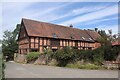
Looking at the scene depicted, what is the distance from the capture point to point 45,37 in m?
35.5

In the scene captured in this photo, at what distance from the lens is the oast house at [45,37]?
34.0 metres

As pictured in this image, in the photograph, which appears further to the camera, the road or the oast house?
the oast house

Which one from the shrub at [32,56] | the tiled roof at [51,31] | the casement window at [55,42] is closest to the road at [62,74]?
the shrub at [32,56]

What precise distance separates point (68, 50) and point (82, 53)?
210 cm

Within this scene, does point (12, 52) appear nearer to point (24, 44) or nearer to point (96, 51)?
point (24, 44)

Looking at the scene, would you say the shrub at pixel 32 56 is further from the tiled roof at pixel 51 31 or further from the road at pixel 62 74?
the road at pixel 62 74

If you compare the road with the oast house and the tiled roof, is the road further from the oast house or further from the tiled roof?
the tiled roof

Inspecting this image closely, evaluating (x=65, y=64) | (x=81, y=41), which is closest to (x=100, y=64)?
(x=65, y=64)

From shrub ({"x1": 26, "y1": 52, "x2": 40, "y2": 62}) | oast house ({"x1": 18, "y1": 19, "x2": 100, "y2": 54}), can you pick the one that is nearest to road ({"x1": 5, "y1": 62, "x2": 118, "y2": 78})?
shrub ({"x1": 26, "y1": 52, "x2": 40, "y2": 62})

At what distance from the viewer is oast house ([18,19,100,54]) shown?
3397 centimetres

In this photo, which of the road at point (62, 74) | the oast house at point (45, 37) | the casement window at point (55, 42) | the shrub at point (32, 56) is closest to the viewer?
the road at point (62, 74)

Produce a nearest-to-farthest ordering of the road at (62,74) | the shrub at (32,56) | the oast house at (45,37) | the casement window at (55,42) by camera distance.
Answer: the road at (62,74), the shrub at (32,56), the oast house at (45,37), the casement window at (55,42)

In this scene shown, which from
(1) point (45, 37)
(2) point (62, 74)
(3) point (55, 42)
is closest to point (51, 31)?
(3) point (55, 42)

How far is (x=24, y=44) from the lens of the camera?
35344 mm
